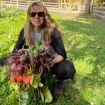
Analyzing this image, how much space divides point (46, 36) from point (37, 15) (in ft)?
1.01

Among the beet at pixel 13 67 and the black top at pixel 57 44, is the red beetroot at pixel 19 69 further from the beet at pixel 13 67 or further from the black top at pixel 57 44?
the black top at pixel 57 44

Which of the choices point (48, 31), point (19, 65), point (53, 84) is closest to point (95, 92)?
point (53, 84)

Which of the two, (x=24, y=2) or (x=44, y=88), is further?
(x=24, y=2)

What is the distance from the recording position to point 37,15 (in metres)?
3.29

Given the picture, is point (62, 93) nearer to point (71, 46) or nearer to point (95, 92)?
point (95, 92)

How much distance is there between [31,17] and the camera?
3.35m

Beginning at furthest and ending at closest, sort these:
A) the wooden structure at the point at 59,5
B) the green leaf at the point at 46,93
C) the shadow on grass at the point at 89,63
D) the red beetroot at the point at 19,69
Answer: the wooden structure at the point at 59,5 → the shadow on grass at the point at 89,63 → the green leaf at the point at 46,93 → the red beetroot at the point at 19,69

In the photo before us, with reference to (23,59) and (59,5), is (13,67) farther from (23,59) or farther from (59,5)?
(59,5)

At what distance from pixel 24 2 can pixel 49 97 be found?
2771cm

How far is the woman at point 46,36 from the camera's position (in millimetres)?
3309

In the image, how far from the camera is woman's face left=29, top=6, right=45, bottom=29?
3287 mm

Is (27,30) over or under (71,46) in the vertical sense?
over

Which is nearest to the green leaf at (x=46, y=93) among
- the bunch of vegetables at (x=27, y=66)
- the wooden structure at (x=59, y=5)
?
the bunch of vegetables at (x=27, y=66)

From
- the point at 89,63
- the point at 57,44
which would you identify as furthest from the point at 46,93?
the point at 89,63
